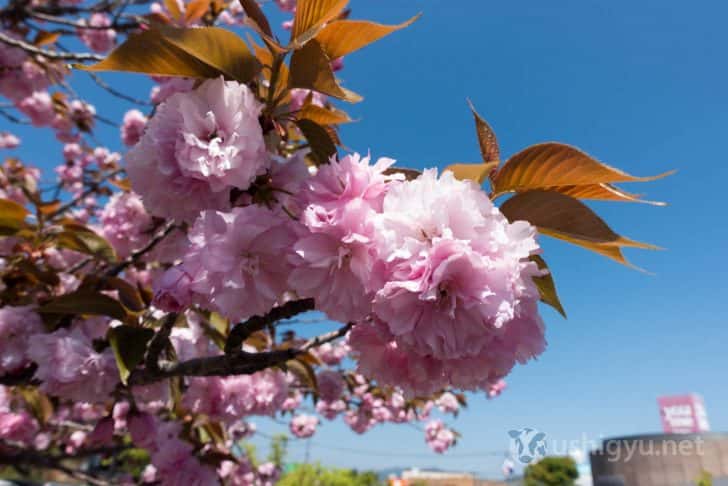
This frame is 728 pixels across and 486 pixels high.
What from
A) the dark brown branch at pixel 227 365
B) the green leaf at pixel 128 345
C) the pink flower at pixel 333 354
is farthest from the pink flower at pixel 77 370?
the pink flower at pixel 333 354

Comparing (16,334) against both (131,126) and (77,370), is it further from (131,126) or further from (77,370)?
(131,126)

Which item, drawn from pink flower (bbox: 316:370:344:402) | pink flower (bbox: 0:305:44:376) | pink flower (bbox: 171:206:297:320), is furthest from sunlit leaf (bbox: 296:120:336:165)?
pink flower (bbox: 316:370:344:402)

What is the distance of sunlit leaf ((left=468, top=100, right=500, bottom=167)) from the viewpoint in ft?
2.18

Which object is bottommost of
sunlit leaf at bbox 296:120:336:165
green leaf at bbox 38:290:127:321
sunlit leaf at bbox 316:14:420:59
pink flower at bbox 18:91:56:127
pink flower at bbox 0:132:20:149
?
green leaf at bbox 38:290:127:321

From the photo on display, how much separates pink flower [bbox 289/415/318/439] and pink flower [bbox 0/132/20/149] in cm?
479

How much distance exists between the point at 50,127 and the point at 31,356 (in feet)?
12.3

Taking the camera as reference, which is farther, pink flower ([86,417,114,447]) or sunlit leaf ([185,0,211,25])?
sunlit leaf ([185,0,211,25])

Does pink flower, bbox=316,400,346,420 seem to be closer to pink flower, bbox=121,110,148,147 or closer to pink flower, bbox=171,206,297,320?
pink flower, bbox=121,110,148,147

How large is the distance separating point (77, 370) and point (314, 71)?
0.84 meters

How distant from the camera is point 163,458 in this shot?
1.43 metres

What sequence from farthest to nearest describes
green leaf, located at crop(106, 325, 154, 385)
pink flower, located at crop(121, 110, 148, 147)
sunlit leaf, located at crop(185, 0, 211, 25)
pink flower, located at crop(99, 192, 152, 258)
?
pink flower, located at crop(121, 110, 148, 147), pink flower, located at crop(99, 192, 152, 258), sunlit leaf, located at crop(185, 0, 211, 25), green leaf, located at crop(106, 325, 154, 385)

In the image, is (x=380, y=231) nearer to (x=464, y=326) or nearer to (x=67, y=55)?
(x=464, y=326)

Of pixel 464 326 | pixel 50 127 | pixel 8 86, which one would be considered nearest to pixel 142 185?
pixel 464 326

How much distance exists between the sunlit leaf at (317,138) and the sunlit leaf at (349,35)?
0.12 meters
